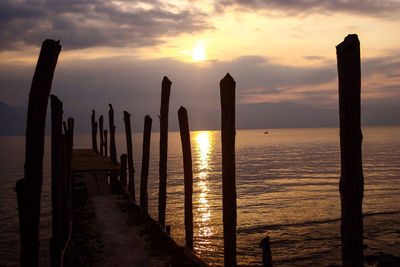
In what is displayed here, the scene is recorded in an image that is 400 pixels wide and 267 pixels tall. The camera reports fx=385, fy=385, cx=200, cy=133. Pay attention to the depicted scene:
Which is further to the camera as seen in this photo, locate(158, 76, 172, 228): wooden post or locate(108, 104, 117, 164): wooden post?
locate(108, 104, 117, 164): wooden post

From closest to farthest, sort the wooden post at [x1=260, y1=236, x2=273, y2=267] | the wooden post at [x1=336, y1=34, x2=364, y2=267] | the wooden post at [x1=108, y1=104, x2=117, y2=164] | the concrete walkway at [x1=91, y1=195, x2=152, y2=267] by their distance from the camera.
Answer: the wooden post at [x1=336, y1=34, x2=364, y2=267]
the wooden post at [x1=260, y1=236, x2=273, y2=267]
the concrete walkway at [x1=91, y1=195, x2=152, y2=267]
the wooden post at [x1=108, y1=104, x2=117, y2=164]

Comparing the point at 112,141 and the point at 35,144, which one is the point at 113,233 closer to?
the point at 35,144

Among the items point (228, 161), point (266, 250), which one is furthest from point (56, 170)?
point (266, 250)

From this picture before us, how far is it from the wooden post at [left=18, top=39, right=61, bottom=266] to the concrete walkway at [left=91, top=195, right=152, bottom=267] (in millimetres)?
2394

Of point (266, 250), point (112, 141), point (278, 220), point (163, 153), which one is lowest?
point (278, 220)

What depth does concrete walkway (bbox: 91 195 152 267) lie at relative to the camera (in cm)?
733

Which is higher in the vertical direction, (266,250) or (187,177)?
(187,177)

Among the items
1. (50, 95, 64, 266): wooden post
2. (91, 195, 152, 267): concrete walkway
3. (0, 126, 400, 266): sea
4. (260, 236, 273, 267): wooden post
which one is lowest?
(0, 126, 400, 266): sea

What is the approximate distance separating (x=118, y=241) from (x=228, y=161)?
339 centimetres

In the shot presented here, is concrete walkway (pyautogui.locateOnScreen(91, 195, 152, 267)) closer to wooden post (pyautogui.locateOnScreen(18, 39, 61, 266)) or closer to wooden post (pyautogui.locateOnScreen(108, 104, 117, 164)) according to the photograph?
wooden post (pyautogui.locateOnScreen(18, 39, 61, 266))

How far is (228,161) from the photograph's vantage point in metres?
6.95

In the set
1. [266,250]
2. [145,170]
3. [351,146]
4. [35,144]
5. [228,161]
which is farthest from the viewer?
[145,170]

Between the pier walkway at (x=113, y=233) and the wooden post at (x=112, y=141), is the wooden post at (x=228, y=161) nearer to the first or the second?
the pier walkway at (x=113, y=233)

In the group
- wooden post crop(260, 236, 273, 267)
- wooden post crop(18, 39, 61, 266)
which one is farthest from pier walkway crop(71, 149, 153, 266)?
wooden post crop(260, 236, 273, 267)
